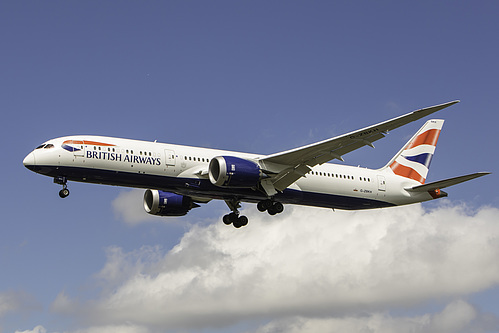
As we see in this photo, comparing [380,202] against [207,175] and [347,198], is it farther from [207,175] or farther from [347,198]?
[207,175]

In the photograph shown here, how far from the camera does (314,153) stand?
41719 mm

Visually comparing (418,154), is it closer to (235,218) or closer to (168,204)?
(235,218)

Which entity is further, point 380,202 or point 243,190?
point 380,202

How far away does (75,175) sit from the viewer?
39250 millimetres

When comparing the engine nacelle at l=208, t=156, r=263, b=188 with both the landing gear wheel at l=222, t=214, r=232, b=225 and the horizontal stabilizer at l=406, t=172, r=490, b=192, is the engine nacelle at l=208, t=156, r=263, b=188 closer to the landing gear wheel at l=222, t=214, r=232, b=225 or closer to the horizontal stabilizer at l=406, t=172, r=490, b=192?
the landing gear wheel at l=222, t=214, r=232, b=225

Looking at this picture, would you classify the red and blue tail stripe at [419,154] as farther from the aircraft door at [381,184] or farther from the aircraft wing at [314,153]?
the aircraft wing at [314,153]

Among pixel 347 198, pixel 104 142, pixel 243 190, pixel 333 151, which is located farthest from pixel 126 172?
pixel 347 198

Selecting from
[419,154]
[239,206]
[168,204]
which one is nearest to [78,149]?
[168,204]

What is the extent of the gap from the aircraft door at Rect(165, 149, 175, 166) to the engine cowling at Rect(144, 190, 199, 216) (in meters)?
8.52

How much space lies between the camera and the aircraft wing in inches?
1503

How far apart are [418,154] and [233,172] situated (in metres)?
18.2

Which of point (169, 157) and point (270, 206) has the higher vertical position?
point (169, 157)

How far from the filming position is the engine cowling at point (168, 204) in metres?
49.1

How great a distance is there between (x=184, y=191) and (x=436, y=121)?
22.4m
